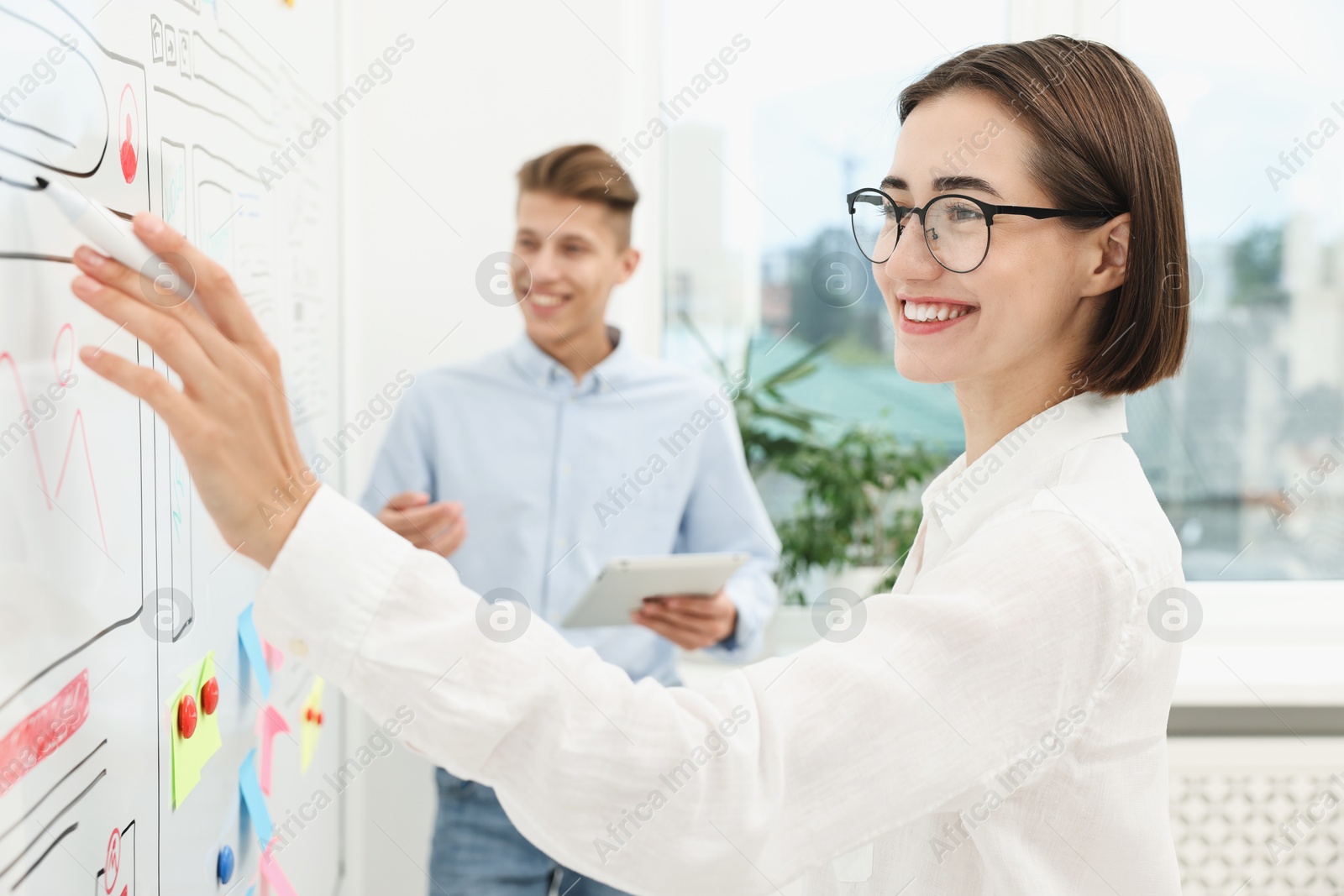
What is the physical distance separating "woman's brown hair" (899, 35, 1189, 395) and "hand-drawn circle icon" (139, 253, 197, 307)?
66cm

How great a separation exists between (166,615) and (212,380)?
0.40 meters

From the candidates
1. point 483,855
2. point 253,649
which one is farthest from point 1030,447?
point 483,855

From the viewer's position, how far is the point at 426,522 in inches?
57.9

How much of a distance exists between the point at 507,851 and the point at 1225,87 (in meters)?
2.43

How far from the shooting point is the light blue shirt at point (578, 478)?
1.84 metres

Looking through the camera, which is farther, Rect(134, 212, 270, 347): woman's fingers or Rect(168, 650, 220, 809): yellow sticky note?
Rect(168, 650, 220, 809): yellow sticky note

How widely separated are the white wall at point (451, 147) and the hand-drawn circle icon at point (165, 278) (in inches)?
61.3

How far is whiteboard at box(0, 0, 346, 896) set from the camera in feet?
1.97

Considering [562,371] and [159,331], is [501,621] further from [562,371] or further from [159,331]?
[562,371]

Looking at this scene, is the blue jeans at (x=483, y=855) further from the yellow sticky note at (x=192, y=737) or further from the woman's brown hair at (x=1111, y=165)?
the woman's brown hair at (x=1111, y=165)

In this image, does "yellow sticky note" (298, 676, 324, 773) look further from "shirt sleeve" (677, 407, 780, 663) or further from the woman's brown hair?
the woman's brown hair

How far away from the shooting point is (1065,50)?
0.88m

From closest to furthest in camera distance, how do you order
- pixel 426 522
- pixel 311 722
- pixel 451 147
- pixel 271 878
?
pixel 271 878 → pixel 426 522 → pixel 311 722 → pixel 451 147

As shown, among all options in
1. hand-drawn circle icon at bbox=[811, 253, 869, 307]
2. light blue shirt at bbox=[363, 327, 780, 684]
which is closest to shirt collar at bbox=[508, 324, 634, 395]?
light blue shirt at bbox=[363, 327, 780, 684]
